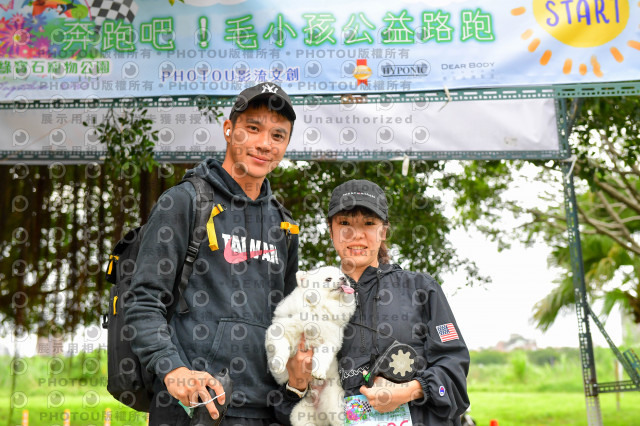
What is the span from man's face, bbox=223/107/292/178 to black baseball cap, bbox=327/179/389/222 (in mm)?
376

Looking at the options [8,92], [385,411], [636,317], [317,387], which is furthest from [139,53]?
[636,317]

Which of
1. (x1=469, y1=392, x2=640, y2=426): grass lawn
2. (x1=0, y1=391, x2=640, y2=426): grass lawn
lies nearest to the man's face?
(x1=0, y1=391, x2=640, y2=426): grass lawn

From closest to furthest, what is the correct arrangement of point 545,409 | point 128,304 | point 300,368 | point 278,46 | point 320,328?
point 128,304 → point 300,368 → point 320,328 → point 278,46 → point 545,409

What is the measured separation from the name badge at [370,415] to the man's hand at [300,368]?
212 mm

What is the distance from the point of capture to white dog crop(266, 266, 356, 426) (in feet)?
8.38

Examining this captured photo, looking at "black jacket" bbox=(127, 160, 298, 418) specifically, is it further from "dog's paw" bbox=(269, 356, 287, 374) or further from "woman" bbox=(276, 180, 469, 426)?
"woman" bbox=(276, 180, 469, 426)

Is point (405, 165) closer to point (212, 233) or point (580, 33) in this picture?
point (580, 33)

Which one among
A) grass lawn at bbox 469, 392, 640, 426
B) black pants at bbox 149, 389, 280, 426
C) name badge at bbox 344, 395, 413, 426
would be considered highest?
black pants at bbox 149, 389, 280, 426

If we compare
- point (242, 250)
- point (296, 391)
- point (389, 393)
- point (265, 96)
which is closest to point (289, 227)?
point (242, 250)

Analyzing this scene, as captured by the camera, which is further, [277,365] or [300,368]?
[300,368]

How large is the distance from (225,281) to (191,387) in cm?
46

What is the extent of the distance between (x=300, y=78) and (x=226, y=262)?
8.67 ft

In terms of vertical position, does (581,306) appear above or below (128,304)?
below

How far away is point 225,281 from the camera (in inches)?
Result: 89.3
